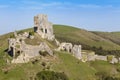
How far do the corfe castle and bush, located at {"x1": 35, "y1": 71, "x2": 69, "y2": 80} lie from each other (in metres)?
6.64

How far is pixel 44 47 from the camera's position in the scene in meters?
109

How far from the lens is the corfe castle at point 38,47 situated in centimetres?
10381

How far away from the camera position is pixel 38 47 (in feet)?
353

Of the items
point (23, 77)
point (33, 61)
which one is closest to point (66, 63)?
point (33, 61)

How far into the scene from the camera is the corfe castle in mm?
103812

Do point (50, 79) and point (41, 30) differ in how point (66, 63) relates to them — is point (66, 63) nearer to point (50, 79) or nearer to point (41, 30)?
point (50, 79)

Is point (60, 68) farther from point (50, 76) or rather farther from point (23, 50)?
point (23, 50)

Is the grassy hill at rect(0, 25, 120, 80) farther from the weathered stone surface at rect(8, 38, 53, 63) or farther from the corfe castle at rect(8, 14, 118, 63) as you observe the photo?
the corfe castle at rect(8, 14, 118, 63)

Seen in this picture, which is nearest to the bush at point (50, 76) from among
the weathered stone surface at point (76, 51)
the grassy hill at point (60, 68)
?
the grassy hill at point (60, 68)

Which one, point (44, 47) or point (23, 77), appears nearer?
point (23, 77)

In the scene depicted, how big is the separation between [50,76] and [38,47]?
11.2 metres

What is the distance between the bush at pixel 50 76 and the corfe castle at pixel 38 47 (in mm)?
6644

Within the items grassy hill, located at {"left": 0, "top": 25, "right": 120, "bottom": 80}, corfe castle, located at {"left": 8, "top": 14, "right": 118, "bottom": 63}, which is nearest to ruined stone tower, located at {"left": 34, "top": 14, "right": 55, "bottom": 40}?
corfe castle, located at {"left": 8, "top": 14, "right": 118, "bottom": 63}

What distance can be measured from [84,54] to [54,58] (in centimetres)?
2070
